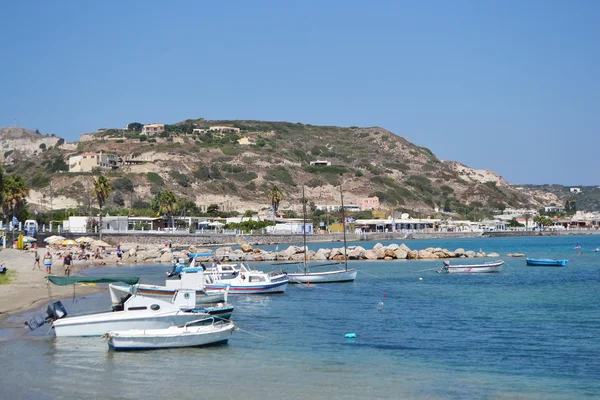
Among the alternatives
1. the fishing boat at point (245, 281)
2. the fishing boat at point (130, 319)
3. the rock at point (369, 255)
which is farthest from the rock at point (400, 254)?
the fishing boat at point (130, 319)

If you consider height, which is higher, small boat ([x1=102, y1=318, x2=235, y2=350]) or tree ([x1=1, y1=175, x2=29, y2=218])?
tree ([x1=1, y1=175, x2=29, y2=218])

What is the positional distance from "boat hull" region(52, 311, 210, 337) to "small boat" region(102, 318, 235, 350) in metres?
0.34

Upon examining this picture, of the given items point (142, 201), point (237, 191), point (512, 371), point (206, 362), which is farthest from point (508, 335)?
point (237, 191)

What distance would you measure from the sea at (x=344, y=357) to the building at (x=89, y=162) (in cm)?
13618

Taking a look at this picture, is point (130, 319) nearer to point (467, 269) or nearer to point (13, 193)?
point (467, 269)

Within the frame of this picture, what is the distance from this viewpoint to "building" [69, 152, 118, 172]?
16868cm

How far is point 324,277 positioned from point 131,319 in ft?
89.2

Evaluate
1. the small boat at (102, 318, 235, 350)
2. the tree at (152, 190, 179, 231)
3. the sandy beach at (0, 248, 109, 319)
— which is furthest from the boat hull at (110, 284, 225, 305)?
the tree at (152, 190, 179, 231)

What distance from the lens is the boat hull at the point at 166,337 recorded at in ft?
79.4

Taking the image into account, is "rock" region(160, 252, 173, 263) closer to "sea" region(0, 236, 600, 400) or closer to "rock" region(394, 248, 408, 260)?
"rock" region(394, 248, 408, 260)

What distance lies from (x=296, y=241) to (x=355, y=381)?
3803 inches

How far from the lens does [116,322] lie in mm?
25375

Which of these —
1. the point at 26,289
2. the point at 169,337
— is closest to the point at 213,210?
the point at 26,289

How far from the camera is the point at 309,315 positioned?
34.7 metres
